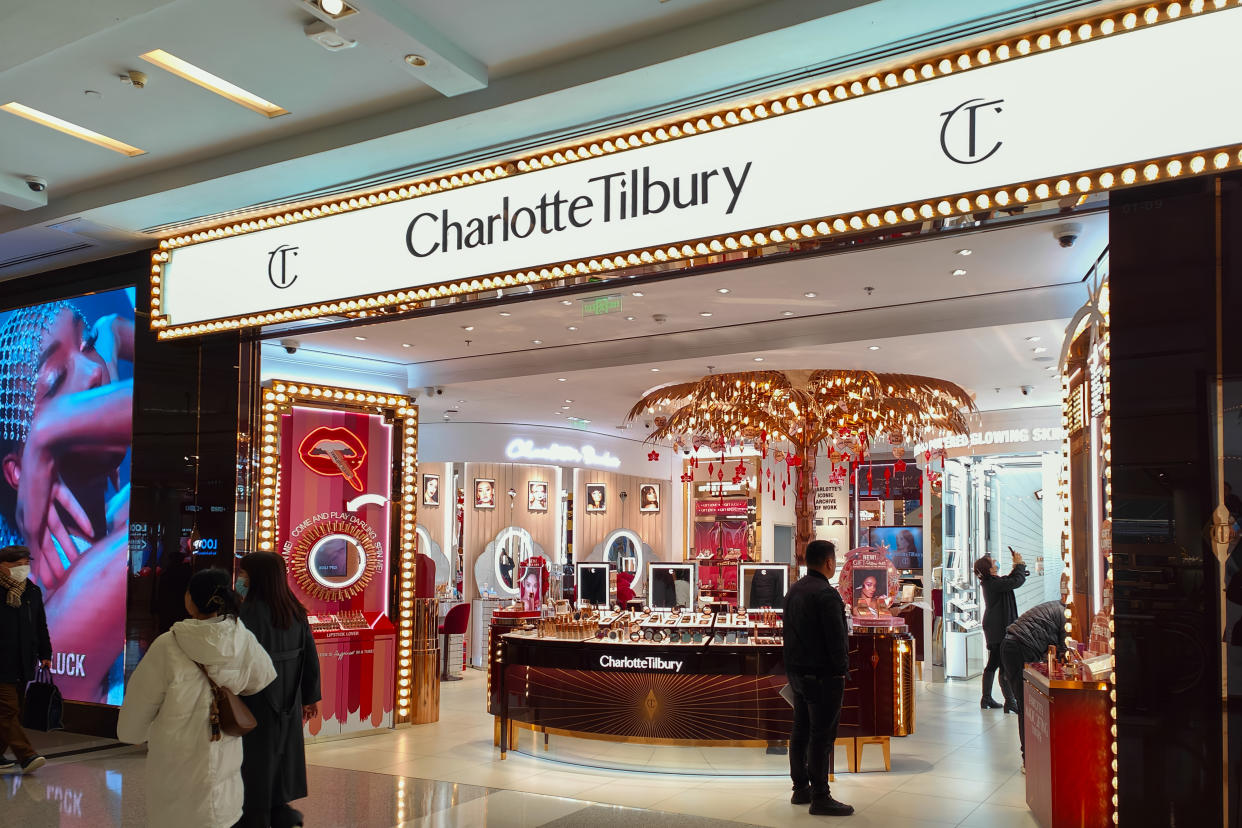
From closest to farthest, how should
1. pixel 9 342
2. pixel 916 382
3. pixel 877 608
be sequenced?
pixel 9 342, pixel 877 608, pixel 916 382

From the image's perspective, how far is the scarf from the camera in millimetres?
6367

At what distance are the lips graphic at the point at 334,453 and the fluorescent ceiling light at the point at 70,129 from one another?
296cm

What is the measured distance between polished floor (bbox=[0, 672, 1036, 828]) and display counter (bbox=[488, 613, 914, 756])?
29cm

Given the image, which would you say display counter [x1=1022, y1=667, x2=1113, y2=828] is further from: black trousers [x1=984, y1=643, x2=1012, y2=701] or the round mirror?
the round mirror

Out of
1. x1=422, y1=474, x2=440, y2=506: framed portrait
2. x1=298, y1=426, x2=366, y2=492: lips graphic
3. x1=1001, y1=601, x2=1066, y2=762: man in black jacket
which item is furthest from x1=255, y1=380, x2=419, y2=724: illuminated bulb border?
x1=422, y1=474, x2=440, y2=506: framed portrait

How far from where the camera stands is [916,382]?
10641mm

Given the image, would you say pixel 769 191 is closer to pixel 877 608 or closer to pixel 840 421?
pixel 877 608

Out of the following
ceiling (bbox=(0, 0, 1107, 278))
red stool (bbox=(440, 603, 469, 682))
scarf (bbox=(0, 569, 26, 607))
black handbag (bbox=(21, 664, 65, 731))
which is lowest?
red stool (bbox=(440, 603, 469, 682))

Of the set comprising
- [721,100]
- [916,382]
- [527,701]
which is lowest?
[527,701]

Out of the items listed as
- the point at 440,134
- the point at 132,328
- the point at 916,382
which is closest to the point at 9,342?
the point at 132,328

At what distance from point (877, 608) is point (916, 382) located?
268 cm

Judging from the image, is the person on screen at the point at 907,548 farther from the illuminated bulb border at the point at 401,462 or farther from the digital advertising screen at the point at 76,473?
the digital advertising screen at the point at 76,473

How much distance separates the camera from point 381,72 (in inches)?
197

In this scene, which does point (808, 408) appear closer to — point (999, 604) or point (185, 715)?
point (999, 604)
